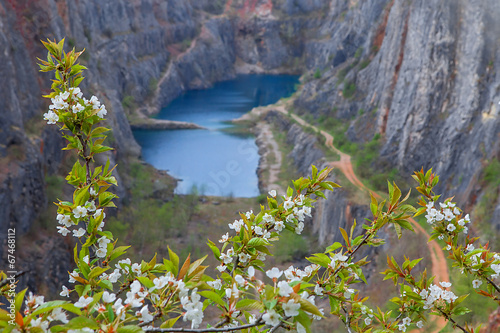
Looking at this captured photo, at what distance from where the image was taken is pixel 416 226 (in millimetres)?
19484

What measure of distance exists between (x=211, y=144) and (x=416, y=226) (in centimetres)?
3300

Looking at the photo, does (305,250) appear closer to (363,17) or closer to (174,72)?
(363,17)

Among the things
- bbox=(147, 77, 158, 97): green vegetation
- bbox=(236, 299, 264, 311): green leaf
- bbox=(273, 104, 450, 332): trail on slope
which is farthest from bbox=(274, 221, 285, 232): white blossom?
bbox=(147, 77, 158, 97): green vegetation

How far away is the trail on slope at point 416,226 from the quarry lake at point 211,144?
8.30 m

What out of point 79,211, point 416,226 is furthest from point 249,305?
point 416,226

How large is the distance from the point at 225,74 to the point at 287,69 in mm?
14276

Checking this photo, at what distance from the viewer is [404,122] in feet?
90.4

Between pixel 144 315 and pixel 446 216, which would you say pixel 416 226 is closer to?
pixel 446 216

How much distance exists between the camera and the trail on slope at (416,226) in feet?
48.6

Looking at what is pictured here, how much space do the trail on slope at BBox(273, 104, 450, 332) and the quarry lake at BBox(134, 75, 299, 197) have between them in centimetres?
830

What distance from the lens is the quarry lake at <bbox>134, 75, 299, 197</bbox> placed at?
133 ft

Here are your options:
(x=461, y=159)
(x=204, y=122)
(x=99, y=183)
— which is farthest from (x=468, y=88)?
(x=204, y=122)

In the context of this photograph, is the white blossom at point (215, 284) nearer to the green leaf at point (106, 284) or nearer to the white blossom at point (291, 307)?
the green leaf at point (106, 284)

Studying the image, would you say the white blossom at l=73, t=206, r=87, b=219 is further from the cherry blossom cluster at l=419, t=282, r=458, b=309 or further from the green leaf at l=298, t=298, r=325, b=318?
the cherry blossom cluster at l=419, t=282, r=458, b=309
